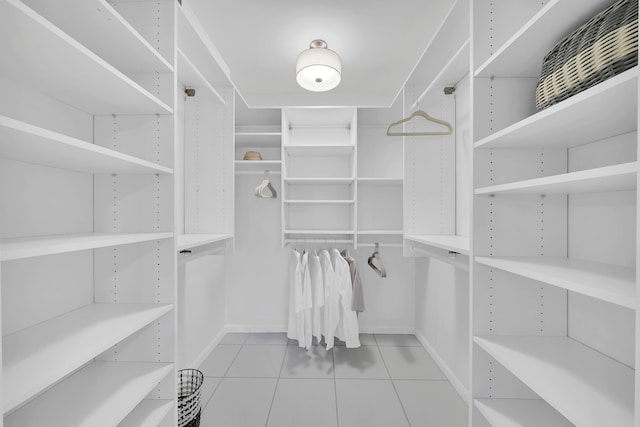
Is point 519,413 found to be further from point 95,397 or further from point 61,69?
point 61,69

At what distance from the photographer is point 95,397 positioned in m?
1.07

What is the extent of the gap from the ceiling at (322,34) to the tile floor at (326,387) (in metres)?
2.70

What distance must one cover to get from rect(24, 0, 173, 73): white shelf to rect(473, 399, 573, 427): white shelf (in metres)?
1.96

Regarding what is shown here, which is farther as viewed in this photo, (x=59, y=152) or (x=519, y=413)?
(x=519, y=413)

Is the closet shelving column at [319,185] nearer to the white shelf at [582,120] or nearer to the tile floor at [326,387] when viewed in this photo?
the tile floor at [326,387]

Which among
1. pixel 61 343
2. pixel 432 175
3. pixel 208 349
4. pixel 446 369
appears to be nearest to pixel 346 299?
pixel 446 369

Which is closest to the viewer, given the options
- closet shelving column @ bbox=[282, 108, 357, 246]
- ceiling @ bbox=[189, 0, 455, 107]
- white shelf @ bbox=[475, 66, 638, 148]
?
white shelf @ bbox=[475, 66, 638, 148]

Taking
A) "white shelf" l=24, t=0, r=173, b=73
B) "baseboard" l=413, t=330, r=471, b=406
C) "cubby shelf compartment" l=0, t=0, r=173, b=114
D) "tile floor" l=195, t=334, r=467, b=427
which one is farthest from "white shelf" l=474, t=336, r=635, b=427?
"white shelf" l=24, t=0, r=173, b=73

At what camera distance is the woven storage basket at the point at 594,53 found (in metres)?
0.71

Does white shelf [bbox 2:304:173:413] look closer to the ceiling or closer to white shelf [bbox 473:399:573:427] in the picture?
white shelf [bbox 473:399:573:427]

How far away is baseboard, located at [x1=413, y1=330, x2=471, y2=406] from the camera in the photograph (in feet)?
6.95

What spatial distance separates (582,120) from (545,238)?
0.54m

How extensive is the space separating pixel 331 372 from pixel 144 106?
7.44ft

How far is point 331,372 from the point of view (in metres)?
2.40
